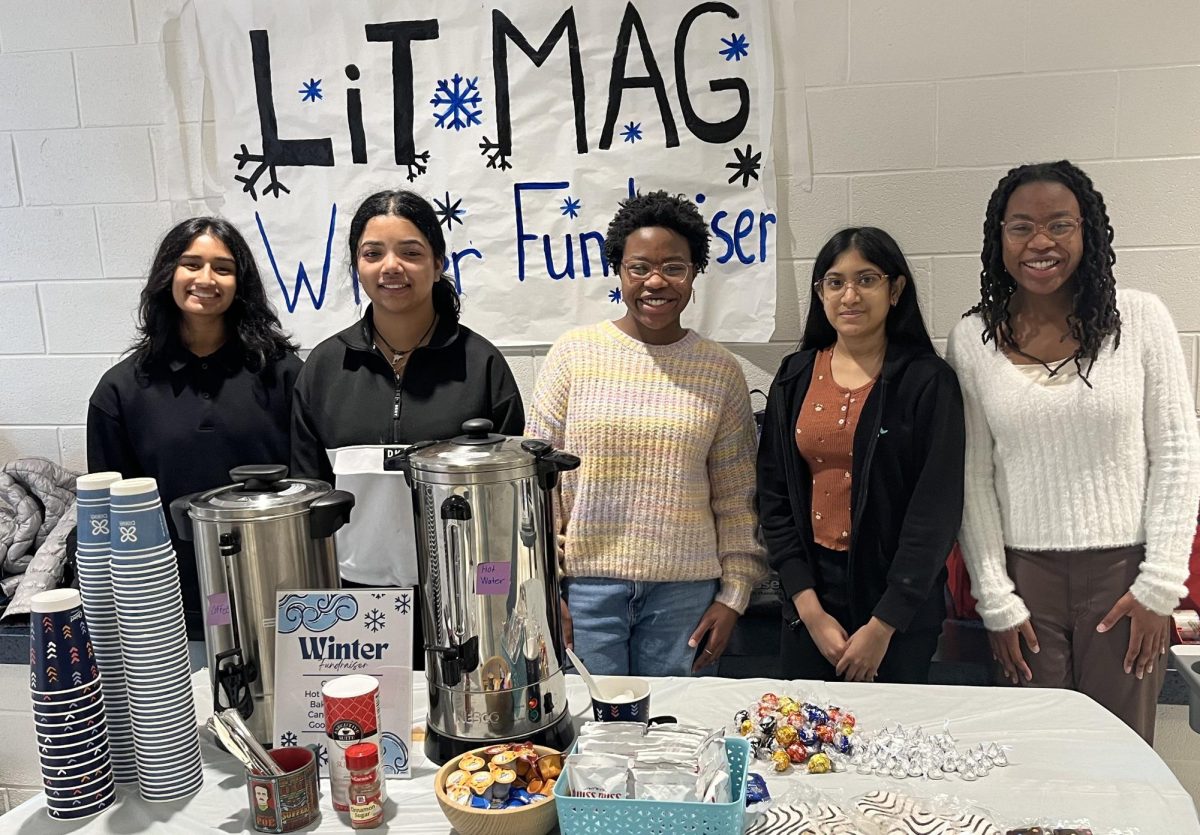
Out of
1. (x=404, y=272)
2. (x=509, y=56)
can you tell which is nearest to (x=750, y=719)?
(x=404, y=272)

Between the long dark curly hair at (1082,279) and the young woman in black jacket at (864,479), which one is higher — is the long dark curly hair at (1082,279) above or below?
above

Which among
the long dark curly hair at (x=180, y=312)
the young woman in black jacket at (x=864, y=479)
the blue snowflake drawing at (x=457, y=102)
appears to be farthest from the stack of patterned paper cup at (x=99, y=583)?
the blue snowflake drawing at (x=457, y=102)

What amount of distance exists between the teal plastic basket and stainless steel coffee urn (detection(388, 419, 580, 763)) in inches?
9.1

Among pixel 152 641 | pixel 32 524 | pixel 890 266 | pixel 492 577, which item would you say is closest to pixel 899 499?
pixel 890 266

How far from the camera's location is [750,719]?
3.97ft

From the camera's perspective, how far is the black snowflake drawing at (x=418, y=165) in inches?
94.8

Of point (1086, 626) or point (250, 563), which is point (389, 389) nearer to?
point (250, 563)

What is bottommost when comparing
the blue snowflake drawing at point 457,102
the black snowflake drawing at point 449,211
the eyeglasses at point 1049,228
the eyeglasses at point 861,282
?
the eyeglasses at point 861,282

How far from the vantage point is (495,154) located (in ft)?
Result: 7.80

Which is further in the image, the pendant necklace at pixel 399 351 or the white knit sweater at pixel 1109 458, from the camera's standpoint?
the pendant necklace at pixel 399 351

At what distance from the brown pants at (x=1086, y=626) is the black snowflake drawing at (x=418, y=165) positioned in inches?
67.4

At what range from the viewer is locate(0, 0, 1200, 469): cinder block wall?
212 cm

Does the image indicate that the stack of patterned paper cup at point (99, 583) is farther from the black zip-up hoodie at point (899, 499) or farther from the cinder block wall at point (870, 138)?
the cinder block wall at point (870, 138)

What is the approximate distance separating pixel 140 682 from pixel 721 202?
173cm
